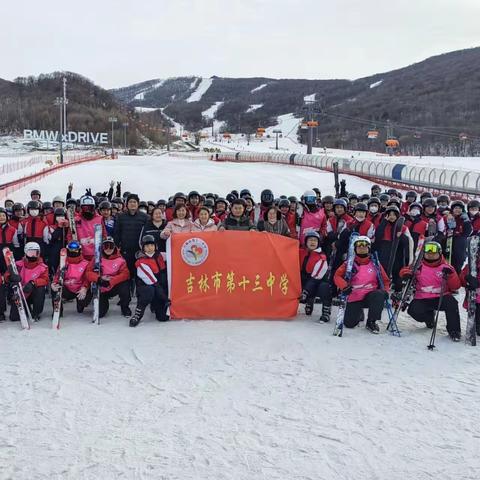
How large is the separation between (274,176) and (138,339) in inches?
1139

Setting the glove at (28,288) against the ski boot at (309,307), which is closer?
the glove at (28,288)

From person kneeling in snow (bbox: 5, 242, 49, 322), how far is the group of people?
1cm

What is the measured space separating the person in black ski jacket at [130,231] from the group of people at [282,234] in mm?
15

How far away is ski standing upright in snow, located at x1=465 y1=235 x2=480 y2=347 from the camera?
20.8 ft

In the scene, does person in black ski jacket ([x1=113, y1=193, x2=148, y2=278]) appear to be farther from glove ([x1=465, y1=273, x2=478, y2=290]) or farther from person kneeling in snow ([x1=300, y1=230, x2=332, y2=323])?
glove ([x1=465, y1=273, x2=478, y2=290])

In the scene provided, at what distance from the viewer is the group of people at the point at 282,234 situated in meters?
6.87

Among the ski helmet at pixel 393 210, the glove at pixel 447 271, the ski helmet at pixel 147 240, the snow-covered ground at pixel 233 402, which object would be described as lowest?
the snow-covered ground at pixel 233 402

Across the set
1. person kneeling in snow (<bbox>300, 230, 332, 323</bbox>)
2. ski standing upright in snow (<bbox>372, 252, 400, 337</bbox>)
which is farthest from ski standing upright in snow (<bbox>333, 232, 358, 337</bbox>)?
person kneeling in snow (<bbox>300, 230, 332, 323</bbox>)

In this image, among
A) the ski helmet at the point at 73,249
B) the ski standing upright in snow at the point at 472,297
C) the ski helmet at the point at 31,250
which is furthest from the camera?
the ski helmet at the point at 73,249

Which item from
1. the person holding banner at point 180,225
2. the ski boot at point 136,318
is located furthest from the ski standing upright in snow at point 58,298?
the person holding banner at point 180,225

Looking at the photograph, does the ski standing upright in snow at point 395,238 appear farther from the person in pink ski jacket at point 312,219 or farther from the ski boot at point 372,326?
the ski boot at point 372,326

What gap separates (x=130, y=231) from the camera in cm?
799

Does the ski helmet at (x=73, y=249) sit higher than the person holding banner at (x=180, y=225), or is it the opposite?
the person holding banner at (x=180, y=225)

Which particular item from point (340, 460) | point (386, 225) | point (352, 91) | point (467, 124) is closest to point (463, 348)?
point (386, 225)
